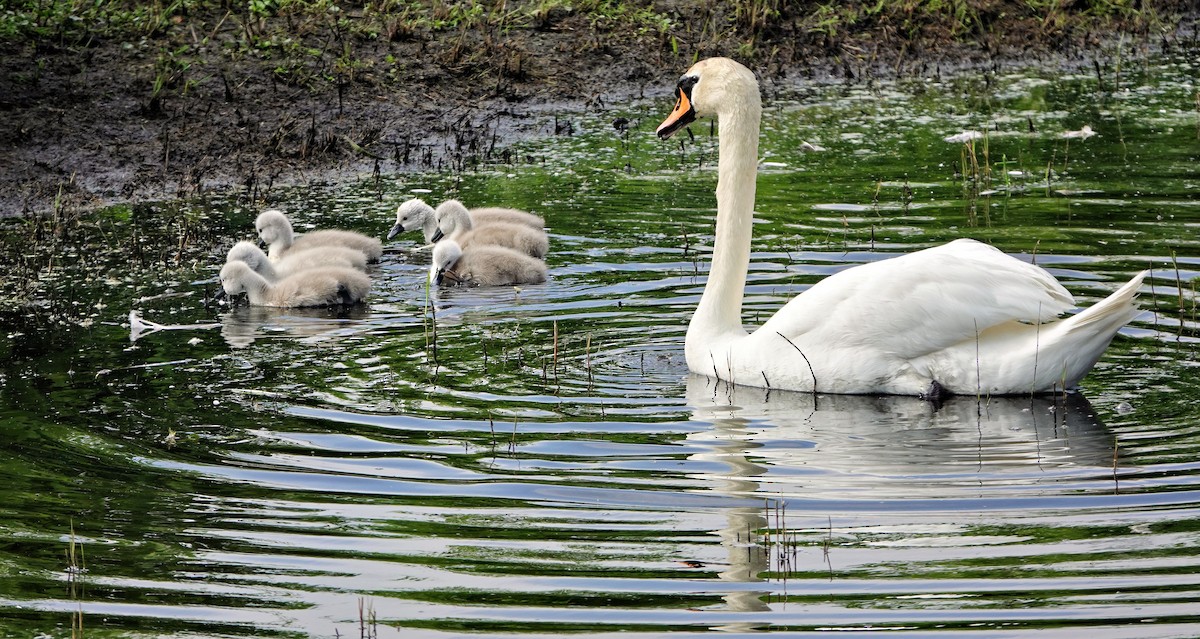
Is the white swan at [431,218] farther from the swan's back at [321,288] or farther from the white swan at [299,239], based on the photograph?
the swan's back at [321,288]

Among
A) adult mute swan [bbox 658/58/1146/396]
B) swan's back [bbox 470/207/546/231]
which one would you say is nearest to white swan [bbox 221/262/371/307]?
swan's back [bbox 470/207/546/231]

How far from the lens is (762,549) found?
208 inches

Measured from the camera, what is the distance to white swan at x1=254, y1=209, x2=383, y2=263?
10.7 meters


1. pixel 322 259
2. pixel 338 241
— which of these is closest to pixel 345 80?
pixel 338 241

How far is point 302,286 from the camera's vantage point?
32.8 ft

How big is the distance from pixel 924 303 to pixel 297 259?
183 inches

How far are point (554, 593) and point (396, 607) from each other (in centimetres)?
46

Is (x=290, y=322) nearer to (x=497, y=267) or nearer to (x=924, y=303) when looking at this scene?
(x=497, y=267)

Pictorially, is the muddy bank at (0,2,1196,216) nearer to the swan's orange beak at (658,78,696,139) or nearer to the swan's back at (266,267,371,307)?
the swan's back at (266,267,371,307)

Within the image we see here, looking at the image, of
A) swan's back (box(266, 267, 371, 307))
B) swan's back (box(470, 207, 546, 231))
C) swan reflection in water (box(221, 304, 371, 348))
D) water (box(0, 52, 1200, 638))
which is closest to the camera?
water (box(0, 52, 1200, 638))

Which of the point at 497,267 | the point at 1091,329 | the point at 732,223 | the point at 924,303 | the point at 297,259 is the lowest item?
the point at 1091,329

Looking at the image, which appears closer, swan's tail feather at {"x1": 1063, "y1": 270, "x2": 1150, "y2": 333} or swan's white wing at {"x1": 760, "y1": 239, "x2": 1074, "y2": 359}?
swan's tail feather at {"x1": 1063, "y1": 270, "x2": 1150, "y2": 333}

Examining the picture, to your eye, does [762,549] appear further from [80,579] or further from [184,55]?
[184,55]

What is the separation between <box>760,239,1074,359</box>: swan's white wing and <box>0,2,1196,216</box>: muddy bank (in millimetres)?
6348
